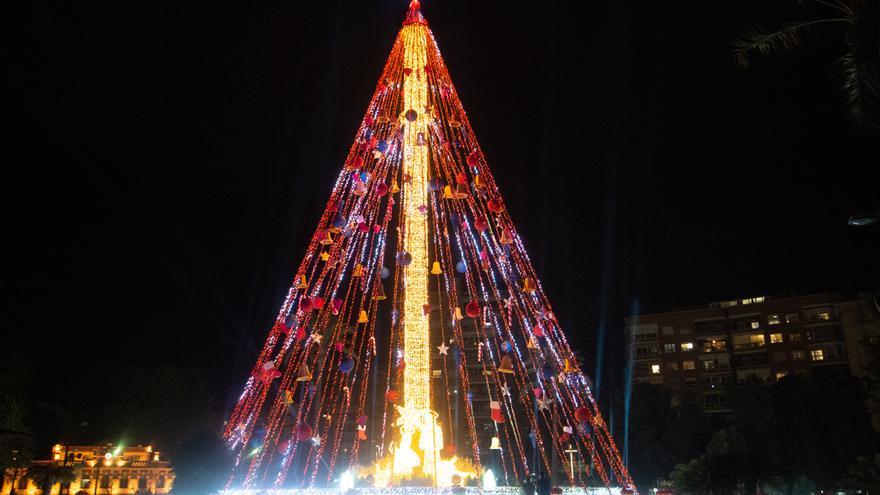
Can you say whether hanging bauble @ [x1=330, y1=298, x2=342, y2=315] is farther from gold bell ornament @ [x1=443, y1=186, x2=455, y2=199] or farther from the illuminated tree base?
the illuminated tree base

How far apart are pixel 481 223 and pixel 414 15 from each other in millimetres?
6755

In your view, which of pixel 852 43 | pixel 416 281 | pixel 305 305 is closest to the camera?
pixel 852 43

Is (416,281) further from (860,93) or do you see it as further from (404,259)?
(860,93)

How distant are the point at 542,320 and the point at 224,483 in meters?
8.15

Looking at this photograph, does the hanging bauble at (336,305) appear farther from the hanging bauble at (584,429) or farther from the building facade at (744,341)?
the building facade at (744,341)

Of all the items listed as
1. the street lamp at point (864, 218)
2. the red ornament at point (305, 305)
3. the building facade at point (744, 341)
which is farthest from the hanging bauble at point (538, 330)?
the building facade at point (744, 341)

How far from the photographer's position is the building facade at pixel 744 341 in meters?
48.6

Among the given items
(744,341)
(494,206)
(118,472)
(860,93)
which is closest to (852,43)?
(860,93)

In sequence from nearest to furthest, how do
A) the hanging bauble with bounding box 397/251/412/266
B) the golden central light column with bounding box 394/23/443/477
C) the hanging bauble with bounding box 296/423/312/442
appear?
the hanging bauble with bounding box 296/423/312/442
the hanging bauble with bounding box 397/251/412/266
the golden central light column with bounding box 394/23/443/477

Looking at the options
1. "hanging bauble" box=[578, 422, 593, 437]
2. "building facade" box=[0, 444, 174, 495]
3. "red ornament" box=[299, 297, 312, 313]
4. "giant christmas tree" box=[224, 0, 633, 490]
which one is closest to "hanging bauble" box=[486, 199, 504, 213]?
"giant christmas tree" box=[224, 0, 633, 490]

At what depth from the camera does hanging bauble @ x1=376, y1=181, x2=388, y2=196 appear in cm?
1567

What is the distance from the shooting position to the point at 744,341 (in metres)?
53.6

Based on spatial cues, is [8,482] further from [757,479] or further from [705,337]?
[705,337]

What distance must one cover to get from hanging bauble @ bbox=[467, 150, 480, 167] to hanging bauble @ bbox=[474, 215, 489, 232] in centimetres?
130
